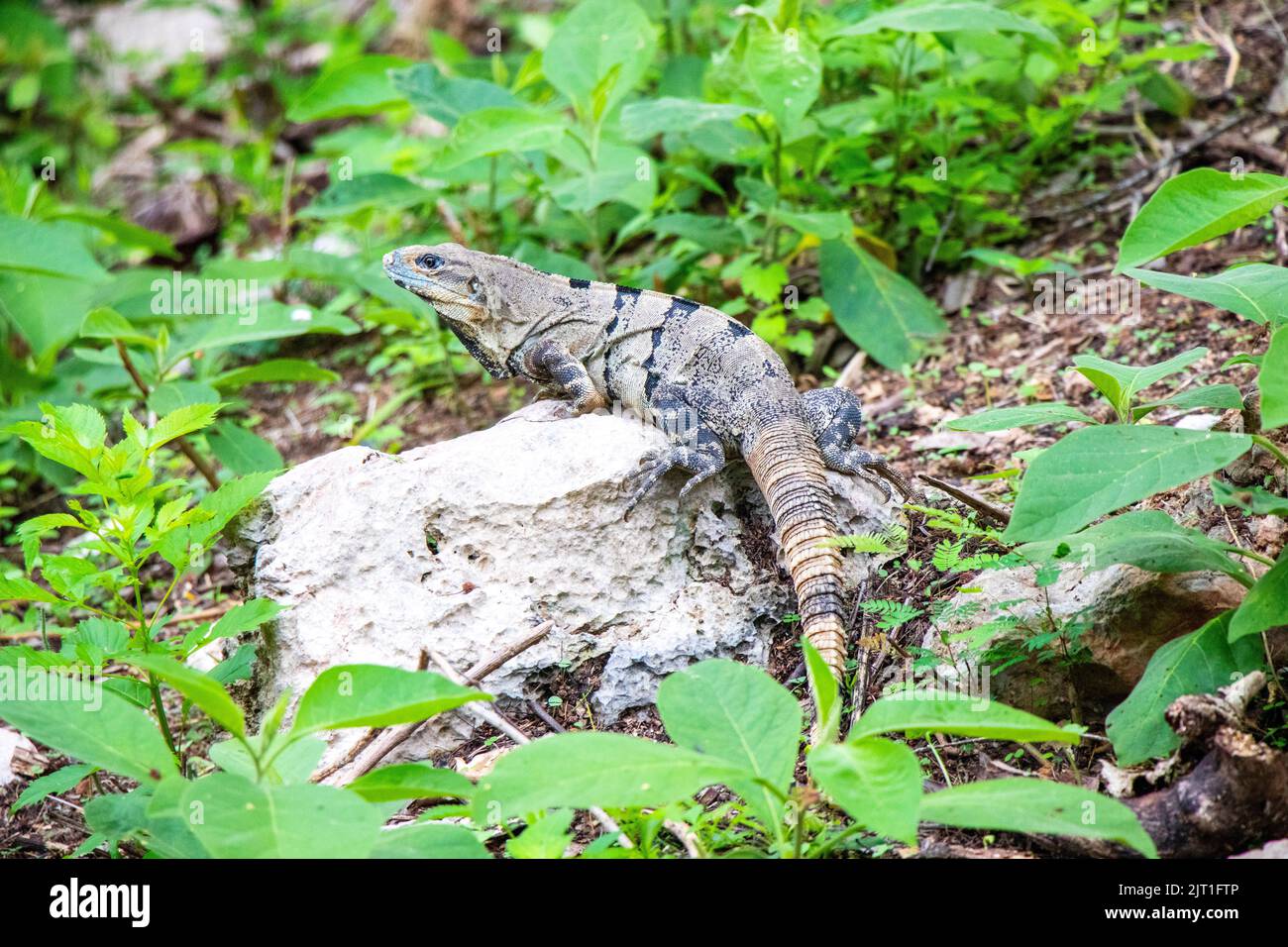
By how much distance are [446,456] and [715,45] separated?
16.5 feet

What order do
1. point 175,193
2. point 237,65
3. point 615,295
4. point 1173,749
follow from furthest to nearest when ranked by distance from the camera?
point 237,65, point 175,193, point 615,295, point 1173,749

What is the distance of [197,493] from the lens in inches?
265

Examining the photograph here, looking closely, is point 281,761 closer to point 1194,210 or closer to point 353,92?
point 1194,210

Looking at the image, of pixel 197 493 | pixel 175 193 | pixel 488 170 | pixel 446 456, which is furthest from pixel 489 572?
pixel 175 193

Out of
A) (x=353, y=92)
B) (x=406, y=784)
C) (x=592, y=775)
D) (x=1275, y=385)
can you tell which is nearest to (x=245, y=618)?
(x=406, y=784)

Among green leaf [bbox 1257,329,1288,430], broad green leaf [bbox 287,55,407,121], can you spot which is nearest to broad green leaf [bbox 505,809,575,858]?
green leaf [bbox 1257,329,1288,430]

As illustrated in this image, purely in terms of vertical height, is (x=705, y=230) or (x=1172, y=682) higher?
(x=705, y=230)

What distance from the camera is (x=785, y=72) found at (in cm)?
575

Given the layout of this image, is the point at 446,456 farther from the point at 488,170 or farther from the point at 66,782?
the point at 488,170

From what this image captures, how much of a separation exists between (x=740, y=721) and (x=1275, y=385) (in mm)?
1595

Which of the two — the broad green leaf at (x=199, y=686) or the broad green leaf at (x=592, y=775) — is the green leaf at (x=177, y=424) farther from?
the broad green leaf at (x=592, y=775)

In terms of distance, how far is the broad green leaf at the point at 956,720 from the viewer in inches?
113

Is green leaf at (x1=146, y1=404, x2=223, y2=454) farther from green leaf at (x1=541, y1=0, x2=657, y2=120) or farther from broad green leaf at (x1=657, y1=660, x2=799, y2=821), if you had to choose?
green leaf at (x1=541, y1=0, x2=657, y2=120)
